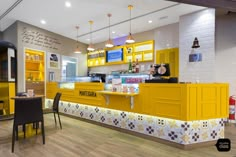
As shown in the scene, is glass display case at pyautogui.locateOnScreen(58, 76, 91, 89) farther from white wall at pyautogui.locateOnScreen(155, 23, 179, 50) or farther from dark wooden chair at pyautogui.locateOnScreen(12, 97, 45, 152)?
white wall at pyautogui.locateOnScreen(155, 23, 179, 50)

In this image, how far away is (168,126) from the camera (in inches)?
141

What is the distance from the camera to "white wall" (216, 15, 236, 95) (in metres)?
5.66

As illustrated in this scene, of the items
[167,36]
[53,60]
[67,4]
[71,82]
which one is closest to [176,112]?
[167,36]

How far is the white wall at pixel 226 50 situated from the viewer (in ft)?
18.6

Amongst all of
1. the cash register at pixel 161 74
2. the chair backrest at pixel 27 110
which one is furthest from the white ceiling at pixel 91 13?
the chair backrest at pixel 27 110

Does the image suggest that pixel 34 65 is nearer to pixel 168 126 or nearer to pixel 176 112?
pixel 168 126

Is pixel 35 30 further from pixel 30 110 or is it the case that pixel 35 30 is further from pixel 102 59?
pixel 30 110

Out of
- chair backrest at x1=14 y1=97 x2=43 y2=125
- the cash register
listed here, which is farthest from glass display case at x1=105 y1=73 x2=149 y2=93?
chair backrest at x1=14 y1=97 x2=43 y2=125

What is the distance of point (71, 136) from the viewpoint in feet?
13.4

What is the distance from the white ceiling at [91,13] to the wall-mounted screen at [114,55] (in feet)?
2.63

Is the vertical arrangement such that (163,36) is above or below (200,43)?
above

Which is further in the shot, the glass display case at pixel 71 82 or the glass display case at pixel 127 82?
the glass display case at pixel 71 82

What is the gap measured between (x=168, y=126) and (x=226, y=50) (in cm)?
381

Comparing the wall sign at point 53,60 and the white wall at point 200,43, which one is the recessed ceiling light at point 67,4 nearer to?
the wall sign at point 53,60
